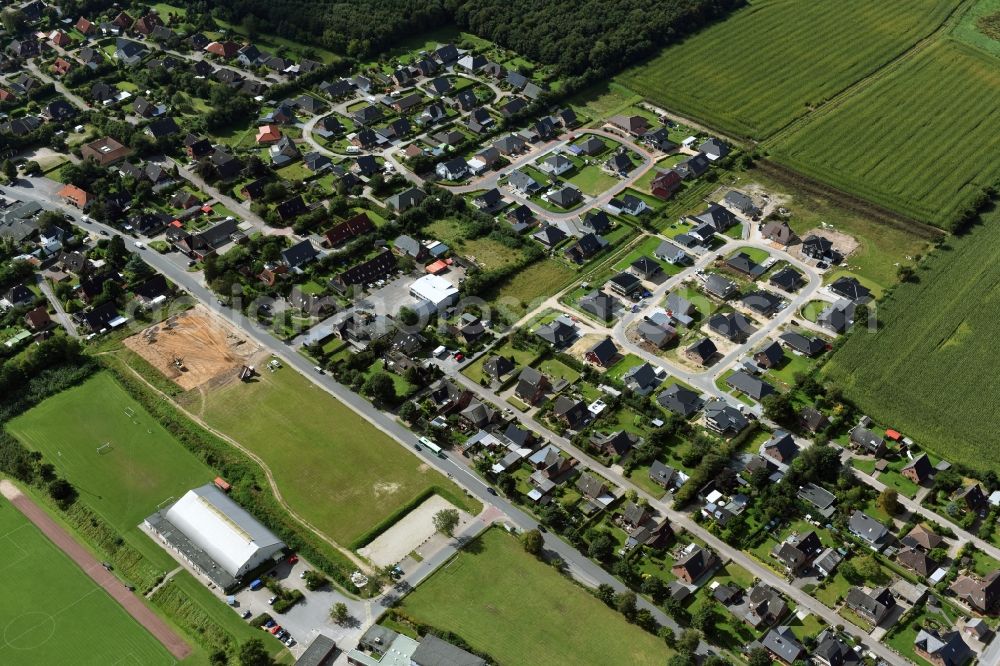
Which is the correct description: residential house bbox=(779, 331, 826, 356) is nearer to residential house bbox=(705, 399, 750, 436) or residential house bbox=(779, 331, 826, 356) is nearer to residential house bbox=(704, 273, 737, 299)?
residential house bbox=(704, 273, 737, 299)

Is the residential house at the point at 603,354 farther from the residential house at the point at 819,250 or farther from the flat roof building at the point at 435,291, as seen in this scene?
the residential house at the point at 819,250

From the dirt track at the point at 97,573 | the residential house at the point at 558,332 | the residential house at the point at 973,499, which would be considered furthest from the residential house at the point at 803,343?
the dirt track at the point at 97,573

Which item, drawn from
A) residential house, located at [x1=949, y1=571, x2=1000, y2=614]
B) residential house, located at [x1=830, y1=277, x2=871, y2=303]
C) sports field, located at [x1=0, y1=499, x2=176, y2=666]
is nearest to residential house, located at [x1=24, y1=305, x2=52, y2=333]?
sports field, located at [x1=0, y1=499, x2=176, y2=666]

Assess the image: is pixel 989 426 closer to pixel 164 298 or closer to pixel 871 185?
pixel 871 185

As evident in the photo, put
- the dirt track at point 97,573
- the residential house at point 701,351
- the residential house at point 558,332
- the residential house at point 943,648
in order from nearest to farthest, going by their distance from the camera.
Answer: the residential house at point 943,648, the dirt track at point 97,573, the residential house at point 701,351, the residential house at point 558,332

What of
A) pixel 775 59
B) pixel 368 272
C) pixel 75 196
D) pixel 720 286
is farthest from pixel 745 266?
pixel 75 196

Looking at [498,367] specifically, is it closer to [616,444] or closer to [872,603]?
[616,444]

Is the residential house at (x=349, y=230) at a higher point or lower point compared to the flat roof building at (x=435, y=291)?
higher
